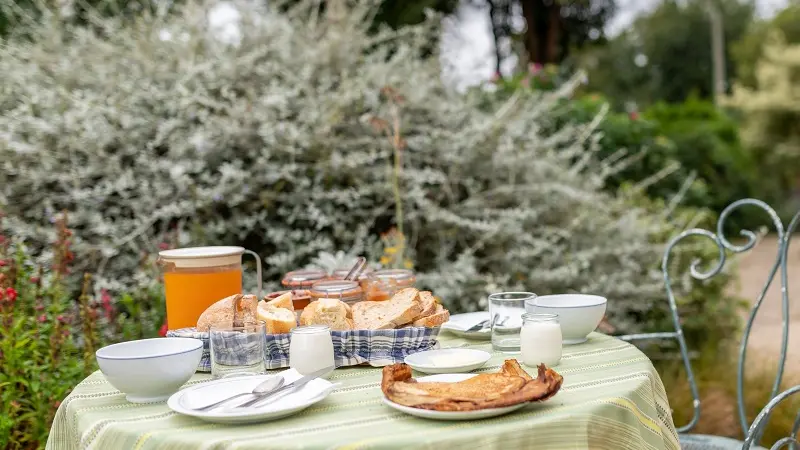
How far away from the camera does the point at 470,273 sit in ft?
12.8

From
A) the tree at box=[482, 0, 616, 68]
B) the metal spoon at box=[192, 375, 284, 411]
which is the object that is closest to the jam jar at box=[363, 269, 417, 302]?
the metal spoon at box=[192, 375, 284, 411]

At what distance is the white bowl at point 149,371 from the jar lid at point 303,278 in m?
0.57

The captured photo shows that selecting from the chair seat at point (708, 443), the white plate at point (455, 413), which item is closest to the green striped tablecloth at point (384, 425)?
the white plate at point (455, 413)

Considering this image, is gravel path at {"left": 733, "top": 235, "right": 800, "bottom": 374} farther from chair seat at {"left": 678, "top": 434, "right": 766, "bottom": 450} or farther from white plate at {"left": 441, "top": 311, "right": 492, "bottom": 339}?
white plate at {"left": 441, "top": 311, "right": 492, "bottom": 339}

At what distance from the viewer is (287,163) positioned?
407cm

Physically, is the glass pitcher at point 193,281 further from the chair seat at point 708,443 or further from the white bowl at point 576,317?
the chair seat at point 708,443

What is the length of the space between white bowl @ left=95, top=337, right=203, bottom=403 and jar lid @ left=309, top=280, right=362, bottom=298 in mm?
447

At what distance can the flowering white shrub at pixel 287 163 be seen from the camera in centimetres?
A: 393

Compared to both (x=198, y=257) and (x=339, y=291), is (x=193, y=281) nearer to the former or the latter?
(x=198, y=257)

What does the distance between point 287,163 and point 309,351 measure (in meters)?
2.50

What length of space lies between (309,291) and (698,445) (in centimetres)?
135

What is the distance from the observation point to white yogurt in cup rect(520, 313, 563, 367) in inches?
68.7

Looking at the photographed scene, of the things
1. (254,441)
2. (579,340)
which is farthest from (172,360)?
(579,340)

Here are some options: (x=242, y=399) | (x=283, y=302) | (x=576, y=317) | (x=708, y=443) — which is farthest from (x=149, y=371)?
(x=708, y=443)
